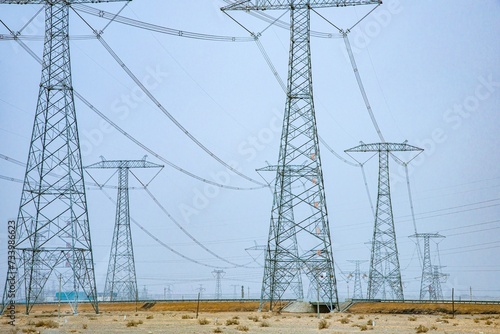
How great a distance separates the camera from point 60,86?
41.9m

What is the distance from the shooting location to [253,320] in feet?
126

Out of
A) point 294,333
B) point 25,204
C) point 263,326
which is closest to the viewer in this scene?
point 294,333

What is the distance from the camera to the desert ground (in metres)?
30.0

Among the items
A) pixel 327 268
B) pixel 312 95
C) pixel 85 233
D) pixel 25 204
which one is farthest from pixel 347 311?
pixel 25 204

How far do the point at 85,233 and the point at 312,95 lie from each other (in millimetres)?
18086

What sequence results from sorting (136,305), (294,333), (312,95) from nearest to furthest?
(294,333) → (312,95) → (136,305)

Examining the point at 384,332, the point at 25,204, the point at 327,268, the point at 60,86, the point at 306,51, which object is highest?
the point at 306,51

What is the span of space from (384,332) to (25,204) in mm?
22637

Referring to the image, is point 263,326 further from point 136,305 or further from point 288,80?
point 136,305

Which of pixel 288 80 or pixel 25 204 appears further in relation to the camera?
pixel 288 80

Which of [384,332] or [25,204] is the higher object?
[25,204]

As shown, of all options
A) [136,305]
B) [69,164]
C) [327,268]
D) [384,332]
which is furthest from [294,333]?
[136,305]

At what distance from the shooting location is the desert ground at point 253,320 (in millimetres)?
30016

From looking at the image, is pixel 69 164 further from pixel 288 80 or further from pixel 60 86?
pixel 288 80
